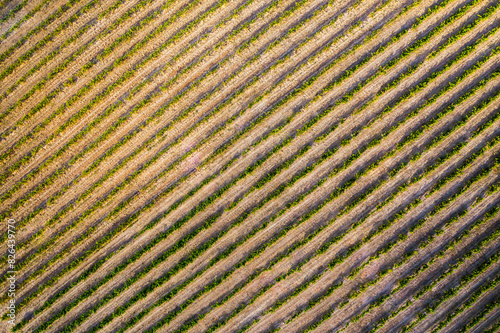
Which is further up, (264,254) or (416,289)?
(264,254)

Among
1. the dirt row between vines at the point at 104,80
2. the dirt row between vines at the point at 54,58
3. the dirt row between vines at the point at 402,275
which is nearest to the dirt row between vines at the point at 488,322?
the dirt row between vines at the point at 402,275

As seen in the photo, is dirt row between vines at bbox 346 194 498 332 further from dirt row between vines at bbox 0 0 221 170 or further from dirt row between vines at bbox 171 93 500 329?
dirt row between vines at bbox 0 0 221 170

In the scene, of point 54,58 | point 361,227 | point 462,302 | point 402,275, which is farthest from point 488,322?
point 54,58

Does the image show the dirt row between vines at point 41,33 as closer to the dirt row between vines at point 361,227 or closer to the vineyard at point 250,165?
the vineyard at point 250,165

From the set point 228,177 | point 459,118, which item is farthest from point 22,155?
point 459,118

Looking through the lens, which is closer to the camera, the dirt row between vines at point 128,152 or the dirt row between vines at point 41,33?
the dirt row between vines at point 128,152

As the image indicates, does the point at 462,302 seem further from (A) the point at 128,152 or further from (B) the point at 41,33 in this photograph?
(B) the point at 41,33

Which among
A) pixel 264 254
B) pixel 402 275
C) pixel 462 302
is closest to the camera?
pixel 462 302

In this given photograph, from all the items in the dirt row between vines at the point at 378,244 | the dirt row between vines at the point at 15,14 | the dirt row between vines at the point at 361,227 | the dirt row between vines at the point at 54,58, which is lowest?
the dirt row between vines at the point at 378,244

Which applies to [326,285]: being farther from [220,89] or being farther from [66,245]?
[66,245]
